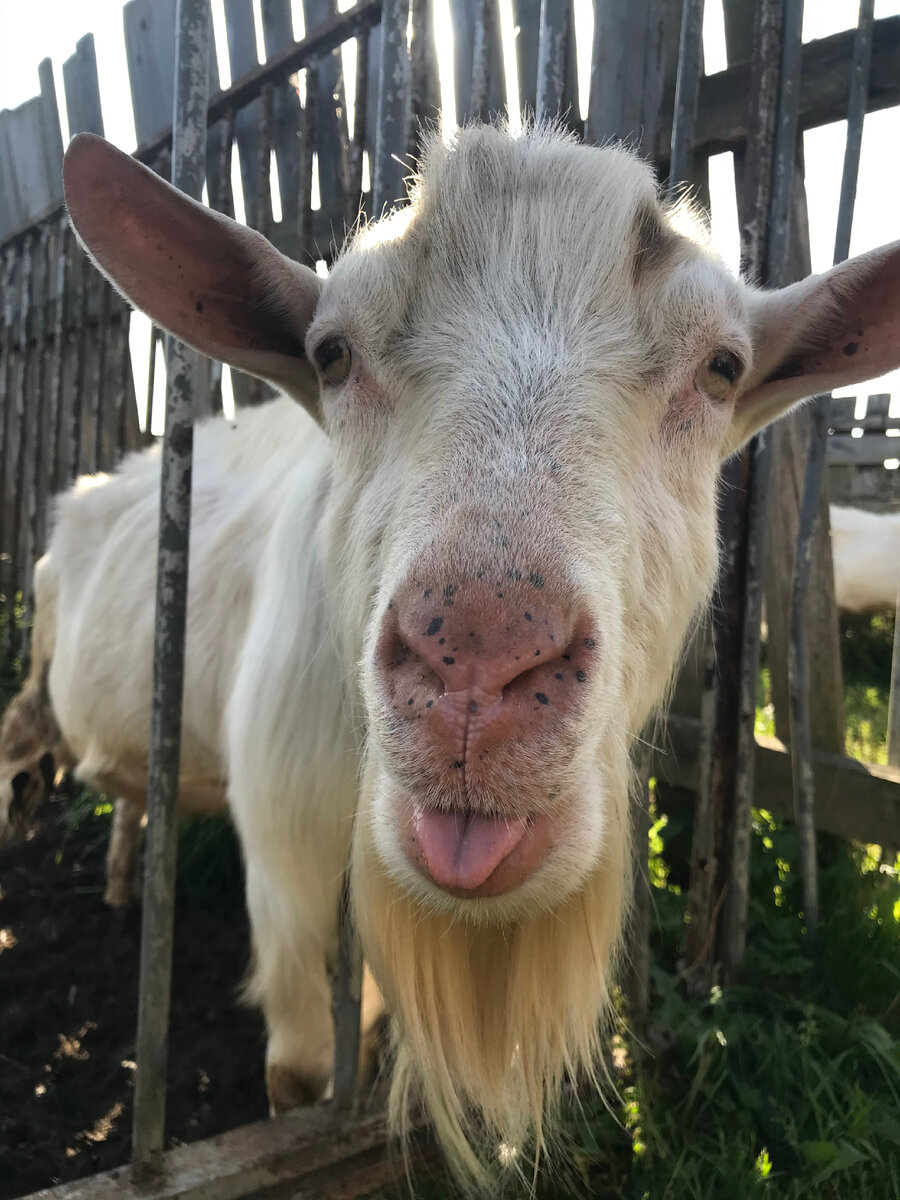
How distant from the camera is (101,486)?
3783 millimetres

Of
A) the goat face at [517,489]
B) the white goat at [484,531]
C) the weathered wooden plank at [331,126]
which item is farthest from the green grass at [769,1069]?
the weathered wooden plank at [331,126]

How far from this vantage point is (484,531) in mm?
1047

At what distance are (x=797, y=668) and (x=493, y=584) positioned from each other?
171cm

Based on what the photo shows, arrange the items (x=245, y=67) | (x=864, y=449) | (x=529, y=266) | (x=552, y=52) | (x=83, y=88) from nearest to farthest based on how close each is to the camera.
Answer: (x=529, y=266) < (x=552, y=52) < (x=245, y=67) < (x=83, y=88) < (x=864, y=449)

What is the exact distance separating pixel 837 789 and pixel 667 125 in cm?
218

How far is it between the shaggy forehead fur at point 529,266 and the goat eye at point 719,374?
0.03 metres

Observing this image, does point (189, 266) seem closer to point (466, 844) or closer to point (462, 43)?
point (466, 844)

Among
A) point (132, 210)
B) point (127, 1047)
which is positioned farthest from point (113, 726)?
point (132, 210)

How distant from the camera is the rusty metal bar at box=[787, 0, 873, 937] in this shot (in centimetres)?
216

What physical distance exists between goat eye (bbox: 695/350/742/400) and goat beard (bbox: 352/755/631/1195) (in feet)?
2.36

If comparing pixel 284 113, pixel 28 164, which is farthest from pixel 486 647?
pixel 28 164

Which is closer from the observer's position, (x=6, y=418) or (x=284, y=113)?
(x=284, y=113)

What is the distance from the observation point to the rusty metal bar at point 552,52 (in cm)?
210

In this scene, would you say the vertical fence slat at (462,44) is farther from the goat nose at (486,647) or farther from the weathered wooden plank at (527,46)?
the goat nose at (486,647)
